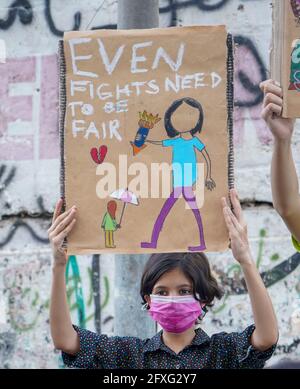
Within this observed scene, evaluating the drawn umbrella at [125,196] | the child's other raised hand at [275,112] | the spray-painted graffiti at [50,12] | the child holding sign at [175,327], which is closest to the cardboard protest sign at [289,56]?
the child's other raised hand at [275,112]

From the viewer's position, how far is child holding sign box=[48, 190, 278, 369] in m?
3.60

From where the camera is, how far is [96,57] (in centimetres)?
365

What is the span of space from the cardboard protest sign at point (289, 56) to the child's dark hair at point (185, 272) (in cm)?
74

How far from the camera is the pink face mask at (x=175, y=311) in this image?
3.78 metres

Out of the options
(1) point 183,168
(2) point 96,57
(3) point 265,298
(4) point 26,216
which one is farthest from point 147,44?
(4) point 26,216

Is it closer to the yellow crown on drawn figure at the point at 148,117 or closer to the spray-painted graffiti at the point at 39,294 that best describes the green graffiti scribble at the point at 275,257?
the spray-painted graffiti at the point at 39,294

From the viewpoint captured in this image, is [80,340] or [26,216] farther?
[26,216]

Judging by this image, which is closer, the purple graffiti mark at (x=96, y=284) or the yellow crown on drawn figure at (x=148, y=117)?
the yellow crown on drawn figure at (x=148, y=117)

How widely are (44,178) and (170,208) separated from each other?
12.2 ft

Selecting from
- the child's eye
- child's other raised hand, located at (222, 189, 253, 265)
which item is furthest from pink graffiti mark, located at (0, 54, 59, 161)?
child's other raised hand, located at (222, 189, 253, 265)

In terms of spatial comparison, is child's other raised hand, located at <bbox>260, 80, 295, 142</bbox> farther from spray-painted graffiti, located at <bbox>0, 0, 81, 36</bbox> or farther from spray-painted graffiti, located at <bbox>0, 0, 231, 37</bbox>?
spray-painted graffiti, located at <bbox>0, 0, 81, 36</bbox>

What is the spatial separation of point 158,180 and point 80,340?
0.65 m

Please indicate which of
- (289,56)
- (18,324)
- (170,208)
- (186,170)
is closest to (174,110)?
(186,170)
